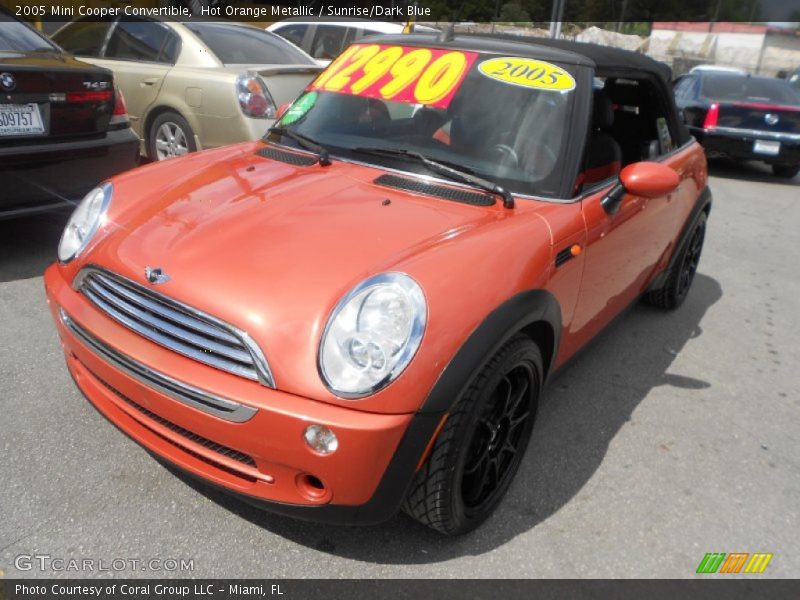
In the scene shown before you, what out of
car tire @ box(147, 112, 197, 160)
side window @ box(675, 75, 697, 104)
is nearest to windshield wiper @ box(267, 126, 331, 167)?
car tire @ box(147, 112, 197, 160)

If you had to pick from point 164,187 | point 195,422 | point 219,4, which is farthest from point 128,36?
point 219,4

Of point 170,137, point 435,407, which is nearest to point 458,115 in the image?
point 435,407

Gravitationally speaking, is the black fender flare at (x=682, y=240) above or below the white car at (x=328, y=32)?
below

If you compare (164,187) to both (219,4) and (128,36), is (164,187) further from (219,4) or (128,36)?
(219,4)

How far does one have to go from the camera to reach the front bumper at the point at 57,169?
3947 millimetres

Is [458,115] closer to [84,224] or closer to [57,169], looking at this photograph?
[84,224]

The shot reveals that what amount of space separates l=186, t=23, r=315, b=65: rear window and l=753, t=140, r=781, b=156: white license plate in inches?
256

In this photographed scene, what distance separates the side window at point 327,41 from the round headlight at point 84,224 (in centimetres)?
704

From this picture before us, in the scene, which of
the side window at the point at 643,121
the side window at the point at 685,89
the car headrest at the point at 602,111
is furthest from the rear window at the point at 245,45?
the side window at the point at 685,89

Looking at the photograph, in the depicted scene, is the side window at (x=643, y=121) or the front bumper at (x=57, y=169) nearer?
the side window at (x=643, y=121)

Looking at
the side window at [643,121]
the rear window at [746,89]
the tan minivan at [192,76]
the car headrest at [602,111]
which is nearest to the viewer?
the car headrest at [602,111]

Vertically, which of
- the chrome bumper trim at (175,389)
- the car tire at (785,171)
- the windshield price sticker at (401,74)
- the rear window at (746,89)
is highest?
the windshield price sticker at (401,74)

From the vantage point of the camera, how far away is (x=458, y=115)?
280 centimetres

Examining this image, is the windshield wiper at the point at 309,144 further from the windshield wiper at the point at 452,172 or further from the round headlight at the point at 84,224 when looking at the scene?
the round headlight at the point at 84,224
